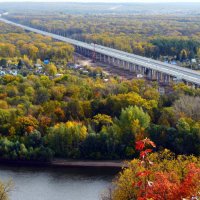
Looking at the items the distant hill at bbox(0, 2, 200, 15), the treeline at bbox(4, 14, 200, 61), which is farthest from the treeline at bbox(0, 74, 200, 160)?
the distant hill at bbox(0, 2, 200, 15)

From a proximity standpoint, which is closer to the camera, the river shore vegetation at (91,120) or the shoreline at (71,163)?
the shoreline at (71,163)

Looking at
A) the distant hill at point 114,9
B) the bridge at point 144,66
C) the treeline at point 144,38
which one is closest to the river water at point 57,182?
the bridge at point 144,66

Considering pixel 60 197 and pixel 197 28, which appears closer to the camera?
pixel 60 197

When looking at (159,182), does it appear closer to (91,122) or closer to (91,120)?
(91,122)

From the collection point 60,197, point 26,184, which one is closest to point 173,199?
point 60,197

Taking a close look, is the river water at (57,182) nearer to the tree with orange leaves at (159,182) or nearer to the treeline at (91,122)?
the treeline at (91,122)

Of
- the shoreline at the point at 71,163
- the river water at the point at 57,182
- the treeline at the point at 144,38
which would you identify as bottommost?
the treeline at the point at 144,38

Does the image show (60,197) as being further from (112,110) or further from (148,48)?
(148,48)

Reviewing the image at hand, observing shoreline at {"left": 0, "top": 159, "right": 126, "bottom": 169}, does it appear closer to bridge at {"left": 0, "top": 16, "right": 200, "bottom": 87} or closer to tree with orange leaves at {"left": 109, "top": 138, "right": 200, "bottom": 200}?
tree with orange leaves at {"left": 109, "top": 138, "right": 200, "bottom": 200}
